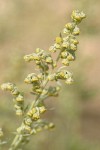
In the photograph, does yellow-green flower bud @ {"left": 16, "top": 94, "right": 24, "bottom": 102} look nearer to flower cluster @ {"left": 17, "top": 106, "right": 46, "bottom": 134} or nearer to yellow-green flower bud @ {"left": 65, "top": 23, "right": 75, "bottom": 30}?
flower cluster @ {"left": 17, "top": 106, "right": 46, "bottom": 134}

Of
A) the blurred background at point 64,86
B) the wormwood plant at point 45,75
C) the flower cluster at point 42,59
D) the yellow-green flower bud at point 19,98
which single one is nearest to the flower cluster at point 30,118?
the wormwood plant at point 45,75

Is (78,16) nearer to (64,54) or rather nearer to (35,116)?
(64,54)

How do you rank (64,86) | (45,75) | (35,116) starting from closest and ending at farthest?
(35,116), (45,75), (64,86)

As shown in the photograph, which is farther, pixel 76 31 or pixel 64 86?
pixel 64 86

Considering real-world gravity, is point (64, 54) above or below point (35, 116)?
above

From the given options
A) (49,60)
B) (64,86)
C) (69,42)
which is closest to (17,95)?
(49,60)

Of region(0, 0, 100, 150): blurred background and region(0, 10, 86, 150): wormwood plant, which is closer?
region(0, 10, 86, 150): wormwood plant

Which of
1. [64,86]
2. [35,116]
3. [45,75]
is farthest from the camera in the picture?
[64,86]

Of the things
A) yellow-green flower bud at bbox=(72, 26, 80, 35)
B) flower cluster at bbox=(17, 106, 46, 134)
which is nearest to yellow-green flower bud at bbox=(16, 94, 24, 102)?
flower cluster at bbox=(17, 106, 46, 134)

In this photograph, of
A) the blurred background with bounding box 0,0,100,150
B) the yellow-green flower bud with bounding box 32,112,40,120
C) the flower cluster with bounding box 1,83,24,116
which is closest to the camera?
the yellow-green flower bud with bounding box 32,112,40,120

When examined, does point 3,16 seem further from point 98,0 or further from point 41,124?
point 41,124


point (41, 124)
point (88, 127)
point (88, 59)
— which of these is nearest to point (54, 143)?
point (88, 59)
